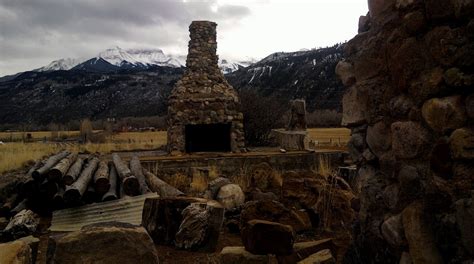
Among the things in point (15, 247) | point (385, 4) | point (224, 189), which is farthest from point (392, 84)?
point (224, 189)

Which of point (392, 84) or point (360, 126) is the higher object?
point (392, 84)

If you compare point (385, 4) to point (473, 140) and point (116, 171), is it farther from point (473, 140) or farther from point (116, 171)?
point (116, 171)

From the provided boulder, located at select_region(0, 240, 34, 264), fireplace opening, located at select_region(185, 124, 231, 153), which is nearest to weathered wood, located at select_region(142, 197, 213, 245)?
boulder, located at select_region(0, 240, 34, 264)

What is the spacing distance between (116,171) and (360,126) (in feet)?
25.3

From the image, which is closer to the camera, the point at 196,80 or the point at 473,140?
the point at 473,140

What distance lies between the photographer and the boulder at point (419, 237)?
9.37ft

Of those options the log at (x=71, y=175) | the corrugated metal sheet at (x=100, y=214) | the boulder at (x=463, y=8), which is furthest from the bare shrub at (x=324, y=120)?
the boulder at (x=463, y=8)

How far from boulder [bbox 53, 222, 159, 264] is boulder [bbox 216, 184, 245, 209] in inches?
164

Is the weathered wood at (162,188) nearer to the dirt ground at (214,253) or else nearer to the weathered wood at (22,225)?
the weathered wood at (22,225)

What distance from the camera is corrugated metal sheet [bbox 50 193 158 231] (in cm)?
789

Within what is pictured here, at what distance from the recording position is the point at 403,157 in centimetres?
327

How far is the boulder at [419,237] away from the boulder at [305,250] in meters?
1.44

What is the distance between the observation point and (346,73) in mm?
4258

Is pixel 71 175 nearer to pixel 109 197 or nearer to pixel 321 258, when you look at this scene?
pixel 109 197
